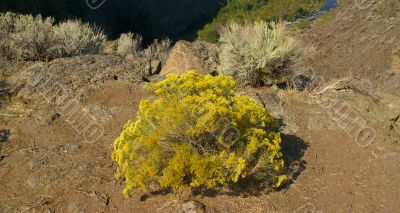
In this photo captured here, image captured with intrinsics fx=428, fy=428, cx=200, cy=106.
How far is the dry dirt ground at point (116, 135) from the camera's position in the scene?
4699mm

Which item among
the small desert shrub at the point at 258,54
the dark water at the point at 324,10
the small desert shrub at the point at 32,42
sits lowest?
the small desert shrub at the point at 258,54

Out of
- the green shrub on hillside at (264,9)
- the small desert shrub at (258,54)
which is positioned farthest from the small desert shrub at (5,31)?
the green shrub on hillside at (264,9)

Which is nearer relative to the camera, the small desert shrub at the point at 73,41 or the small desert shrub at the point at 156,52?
the small desert shrub at the point at 73,41

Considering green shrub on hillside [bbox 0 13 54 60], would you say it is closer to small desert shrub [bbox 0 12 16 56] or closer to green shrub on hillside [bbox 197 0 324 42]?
small desert shrub [bbox 0 12 16 56]

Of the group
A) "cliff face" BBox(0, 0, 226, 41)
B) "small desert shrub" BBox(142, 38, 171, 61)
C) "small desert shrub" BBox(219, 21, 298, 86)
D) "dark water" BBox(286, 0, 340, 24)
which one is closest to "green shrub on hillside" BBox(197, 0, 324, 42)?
"dark water" BBox(286, 0, 340, 24)

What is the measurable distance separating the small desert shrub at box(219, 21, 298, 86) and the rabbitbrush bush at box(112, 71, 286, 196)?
2.60m

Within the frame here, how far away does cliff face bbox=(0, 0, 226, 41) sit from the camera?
166 ft

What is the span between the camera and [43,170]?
5.22 m

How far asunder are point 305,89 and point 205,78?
119 inches

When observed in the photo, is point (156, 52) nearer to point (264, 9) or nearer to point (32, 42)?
point (32, 42)

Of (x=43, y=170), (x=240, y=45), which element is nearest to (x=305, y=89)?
(x=240, y=45)

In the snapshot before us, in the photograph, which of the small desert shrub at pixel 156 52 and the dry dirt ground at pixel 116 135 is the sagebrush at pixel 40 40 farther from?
the small desert shrub at pixel 156 52

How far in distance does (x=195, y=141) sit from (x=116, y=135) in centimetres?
179

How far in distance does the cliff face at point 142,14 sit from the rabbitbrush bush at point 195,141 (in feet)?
142
